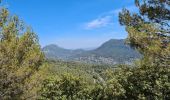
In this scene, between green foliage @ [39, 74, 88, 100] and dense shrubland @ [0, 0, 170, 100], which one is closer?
dense shrubland @ [0, 0, 170, 100]

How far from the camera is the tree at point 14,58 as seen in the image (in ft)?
68.6

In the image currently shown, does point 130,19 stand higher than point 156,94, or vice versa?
point 130,19

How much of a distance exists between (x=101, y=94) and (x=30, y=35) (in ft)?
59.6

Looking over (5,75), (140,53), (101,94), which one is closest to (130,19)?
(140,53)

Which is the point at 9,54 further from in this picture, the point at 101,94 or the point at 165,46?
the point at 101,94

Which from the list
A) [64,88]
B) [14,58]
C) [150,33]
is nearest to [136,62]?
[150,33]

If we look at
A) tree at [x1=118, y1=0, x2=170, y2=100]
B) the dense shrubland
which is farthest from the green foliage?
tree at [x1=118, y1=0, x2=170, y2=100]

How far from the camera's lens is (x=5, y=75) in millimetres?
21281

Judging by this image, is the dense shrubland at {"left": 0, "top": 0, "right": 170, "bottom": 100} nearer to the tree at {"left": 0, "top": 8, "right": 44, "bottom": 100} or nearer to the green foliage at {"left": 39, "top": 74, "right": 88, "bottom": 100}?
the tree at {"left": 0, "top": 8, "right": 44, "bottom": 100}

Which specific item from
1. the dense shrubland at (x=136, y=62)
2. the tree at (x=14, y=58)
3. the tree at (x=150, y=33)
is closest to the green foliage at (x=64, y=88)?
the dense shrubland at (x=136, y=62)

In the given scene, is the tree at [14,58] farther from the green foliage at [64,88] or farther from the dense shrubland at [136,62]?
the green foliage at [64,88]

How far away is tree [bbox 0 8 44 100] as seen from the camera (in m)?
20.9

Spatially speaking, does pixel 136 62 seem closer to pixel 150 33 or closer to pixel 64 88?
pixel 150 33

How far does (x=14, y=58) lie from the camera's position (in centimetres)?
2152
